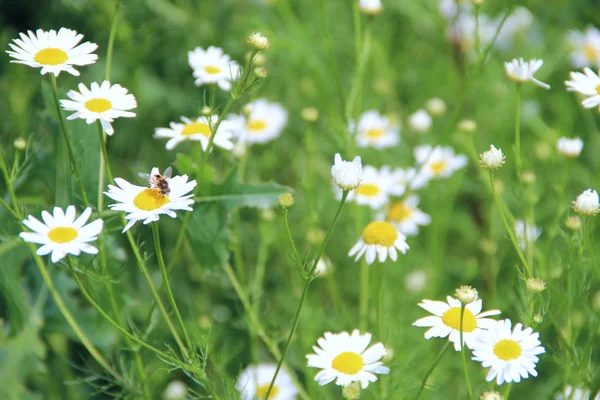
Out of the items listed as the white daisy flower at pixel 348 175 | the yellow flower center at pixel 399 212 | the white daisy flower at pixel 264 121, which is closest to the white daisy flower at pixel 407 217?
the yellow flower center at pixel 399 212

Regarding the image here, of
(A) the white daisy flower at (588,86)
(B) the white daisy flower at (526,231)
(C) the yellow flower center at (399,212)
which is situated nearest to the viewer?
(A) the white daisy flower at (588,86)

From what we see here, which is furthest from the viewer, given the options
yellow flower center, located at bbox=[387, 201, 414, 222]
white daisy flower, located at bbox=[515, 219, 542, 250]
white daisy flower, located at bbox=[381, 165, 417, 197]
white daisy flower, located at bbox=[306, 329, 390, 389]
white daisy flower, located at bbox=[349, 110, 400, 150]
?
white daisy flower, located at bbox=[349, 110, 400, 150]

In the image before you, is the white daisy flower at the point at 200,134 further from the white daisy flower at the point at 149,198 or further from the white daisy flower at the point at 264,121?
the white daisy flower at the point at 264,121

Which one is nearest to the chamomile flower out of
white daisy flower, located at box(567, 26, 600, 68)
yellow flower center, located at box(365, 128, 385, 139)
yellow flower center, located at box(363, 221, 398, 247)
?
yellow flower center, located at box(365, 128, 385, 139)

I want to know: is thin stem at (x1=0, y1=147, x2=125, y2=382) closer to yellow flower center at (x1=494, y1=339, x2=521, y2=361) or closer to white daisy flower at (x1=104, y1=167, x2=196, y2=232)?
white daisy flower at (x1=104, y1=167, x2=196, y2=232)

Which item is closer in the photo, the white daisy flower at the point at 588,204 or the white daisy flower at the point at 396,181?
the white daisy flower at the point at 588,204

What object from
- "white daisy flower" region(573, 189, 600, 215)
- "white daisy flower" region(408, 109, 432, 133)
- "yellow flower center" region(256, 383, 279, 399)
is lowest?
"yellow flower center" region(256, 383, 279, 399)

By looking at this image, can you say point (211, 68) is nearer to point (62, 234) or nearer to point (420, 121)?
point (62, 234)

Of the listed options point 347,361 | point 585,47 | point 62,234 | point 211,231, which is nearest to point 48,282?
point 62,234
